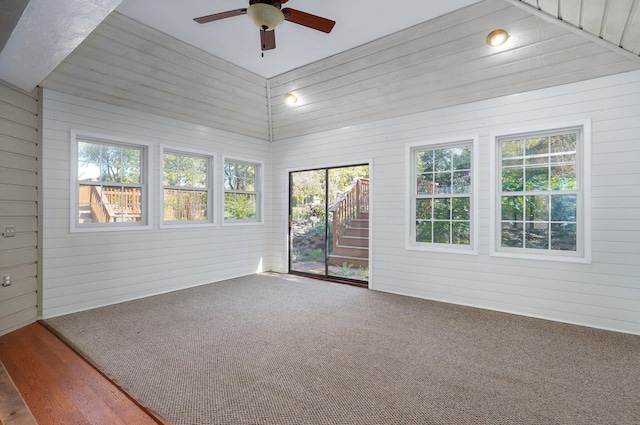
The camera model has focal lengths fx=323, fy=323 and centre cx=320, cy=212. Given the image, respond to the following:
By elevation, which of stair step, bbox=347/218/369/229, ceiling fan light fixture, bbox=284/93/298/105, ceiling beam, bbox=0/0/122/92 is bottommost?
stair step, bbox=347/218/369/229

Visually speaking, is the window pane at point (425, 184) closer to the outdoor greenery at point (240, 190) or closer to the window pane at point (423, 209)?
the window pane at point (423, 209)

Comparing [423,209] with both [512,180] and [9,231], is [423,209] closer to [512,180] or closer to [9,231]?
[512,180]

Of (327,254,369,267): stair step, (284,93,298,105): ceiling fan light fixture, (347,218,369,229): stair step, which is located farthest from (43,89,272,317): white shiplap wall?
(347,218,369,229): stair step

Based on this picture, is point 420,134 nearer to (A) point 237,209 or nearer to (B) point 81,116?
(A) point 237,209

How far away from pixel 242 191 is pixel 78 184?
2486 mm

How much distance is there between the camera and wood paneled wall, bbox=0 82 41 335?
3.17 metres

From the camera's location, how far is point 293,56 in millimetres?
4133

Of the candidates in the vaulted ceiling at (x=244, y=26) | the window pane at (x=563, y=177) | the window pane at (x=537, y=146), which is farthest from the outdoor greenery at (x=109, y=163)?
the window pane at (x=563, y=177)

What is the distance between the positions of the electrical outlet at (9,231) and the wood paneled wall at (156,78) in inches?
63.2

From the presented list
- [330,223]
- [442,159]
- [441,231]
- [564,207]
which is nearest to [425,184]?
[442,159]

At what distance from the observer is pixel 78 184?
3885 millimetres

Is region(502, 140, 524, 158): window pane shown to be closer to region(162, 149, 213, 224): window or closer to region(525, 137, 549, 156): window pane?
region(525, 137, 549, 156): window pane

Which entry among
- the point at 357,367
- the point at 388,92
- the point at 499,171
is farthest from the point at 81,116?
the point at 499,171

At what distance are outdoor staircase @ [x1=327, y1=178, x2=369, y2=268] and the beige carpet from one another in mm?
1361
